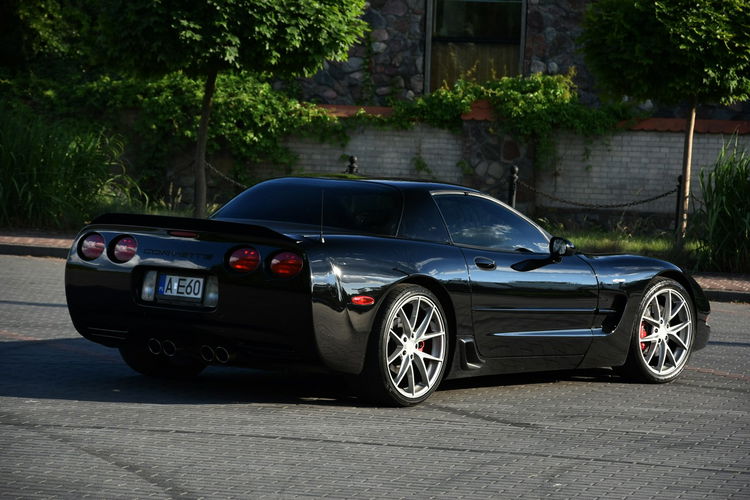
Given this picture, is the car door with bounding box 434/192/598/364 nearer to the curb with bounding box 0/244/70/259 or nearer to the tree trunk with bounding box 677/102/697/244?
the curb with bounding box 0/244/70/259

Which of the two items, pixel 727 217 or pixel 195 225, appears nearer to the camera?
pixel 195 225

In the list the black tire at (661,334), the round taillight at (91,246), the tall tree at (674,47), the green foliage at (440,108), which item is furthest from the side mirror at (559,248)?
the green foliage at (440,108)

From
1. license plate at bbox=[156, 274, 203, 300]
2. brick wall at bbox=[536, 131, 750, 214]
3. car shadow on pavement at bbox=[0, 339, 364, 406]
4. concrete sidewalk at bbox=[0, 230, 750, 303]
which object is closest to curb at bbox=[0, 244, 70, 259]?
concrete sidewalk at bbox=[0, 230, 750, 303]

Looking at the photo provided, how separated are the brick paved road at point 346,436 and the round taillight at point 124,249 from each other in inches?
30.7

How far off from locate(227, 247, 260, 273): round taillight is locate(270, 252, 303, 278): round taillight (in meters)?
0.11

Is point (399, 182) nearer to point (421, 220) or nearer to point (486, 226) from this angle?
point (421, 220)

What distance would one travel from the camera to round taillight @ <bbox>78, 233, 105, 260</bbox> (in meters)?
7.57

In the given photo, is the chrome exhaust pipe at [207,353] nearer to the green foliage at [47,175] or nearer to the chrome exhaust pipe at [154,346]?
the chrome exhaust pipe at [154,346]

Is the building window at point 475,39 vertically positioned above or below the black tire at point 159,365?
above

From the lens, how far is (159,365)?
8.20m

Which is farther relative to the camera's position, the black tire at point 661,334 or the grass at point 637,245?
the grass at point 637,245

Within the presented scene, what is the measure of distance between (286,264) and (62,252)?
11453mm

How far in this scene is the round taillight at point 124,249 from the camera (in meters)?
7.41

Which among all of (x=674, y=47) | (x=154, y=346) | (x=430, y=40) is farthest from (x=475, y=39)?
(x=154, y=346)
